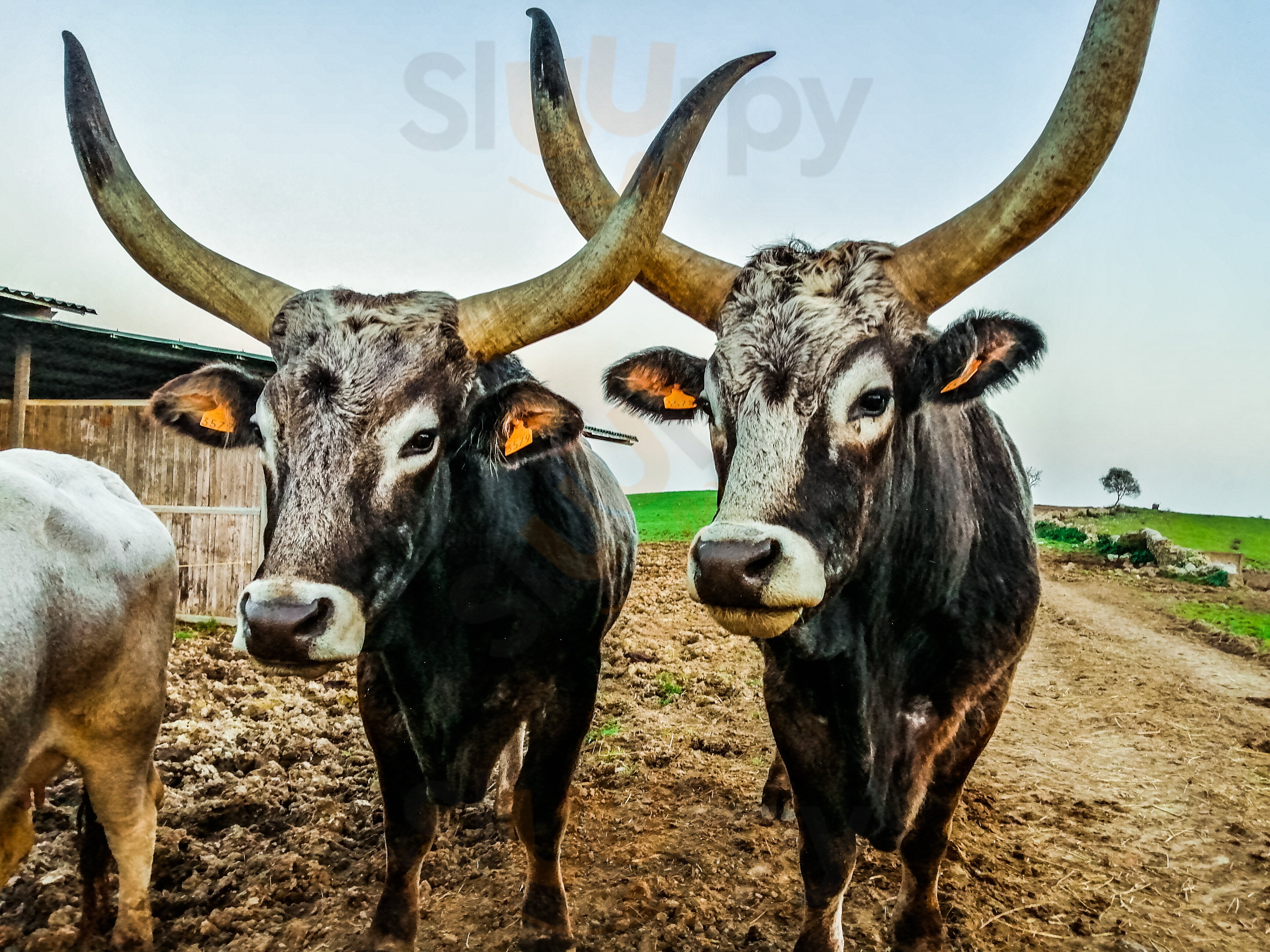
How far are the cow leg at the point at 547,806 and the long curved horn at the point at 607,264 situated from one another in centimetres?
→ 152

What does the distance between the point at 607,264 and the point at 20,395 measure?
9.63 m

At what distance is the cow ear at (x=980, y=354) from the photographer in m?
2.28

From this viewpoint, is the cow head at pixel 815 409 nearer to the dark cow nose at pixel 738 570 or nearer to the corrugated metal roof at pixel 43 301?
the dark cow nose at pixel 738 570

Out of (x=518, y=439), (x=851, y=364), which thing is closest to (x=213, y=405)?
(x=518, y=439)

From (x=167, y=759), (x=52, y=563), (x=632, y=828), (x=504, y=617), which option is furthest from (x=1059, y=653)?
(x=52, y=563)

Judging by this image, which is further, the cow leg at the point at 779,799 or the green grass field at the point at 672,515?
the green grass field at the point at 672,515

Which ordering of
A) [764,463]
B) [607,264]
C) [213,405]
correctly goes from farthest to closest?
[213,405] < [607,264] < [764,463]

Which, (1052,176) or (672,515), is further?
(672,515)

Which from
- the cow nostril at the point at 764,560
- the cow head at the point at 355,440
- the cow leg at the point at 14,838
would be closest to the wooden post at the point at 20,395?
the cow leg at the point at 14,838

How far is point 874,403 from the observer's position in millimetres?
2283

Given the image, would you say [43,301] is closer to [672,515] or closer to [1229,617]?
[1229,617]

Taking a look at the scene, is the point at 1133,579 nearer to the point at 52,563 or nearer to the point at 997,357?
the point at 997,357

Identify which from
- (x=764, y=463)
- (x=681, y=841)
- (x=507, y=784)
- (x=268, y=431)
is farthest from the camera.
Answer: (x=507, y=784)

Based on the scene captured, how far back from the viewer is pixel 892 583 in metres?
2.65
